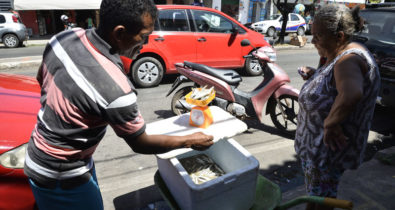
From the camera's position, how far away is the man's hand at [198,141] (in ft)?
5.34

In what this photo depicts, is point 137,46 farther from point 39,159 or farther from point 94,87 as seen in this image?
point 39,159

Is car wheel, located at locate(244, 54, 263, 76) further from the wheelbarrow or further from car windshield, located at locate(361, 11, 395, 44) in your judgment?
the wheelbarrow

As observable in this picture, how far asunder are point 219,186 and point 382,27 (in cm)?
455

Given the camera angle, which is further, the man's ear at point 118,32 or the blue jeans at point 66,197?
the blue jeans at point 66,197

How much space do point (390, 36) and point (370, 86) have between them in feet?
11.9

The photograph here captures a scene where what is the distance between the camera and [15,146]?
6.41 feet

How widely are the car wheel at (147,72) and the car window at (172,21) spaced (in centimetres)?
76

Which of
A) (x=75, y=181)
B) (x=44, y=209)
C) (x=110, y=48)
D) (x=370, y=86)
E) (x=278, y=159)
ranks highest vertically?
(x=110, y=48)

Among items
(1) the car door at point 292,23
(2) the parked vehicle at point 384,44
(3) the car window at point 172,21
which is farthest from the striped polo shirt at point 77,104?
(1) the car door at point 292,23

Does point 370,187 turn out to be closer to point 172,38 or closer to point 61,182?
point 61,182

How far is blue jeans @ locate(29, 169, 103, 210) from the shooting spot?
4.83 ft

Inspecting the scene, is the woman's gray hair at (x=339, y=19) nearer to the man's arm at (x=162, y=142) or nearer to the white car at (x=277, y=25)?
the man's arm at (x=162, y=142)

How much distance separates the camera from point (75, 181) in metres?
1.47

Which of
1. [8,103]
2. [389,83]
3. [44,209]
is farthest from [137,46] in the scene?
[389,83]
